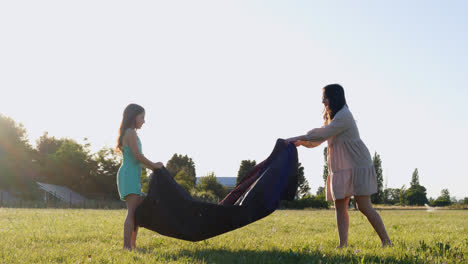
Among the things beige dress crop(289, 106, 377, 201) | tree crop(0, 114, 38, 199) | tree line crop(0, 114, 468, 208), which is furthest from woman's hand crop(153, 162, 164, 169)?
tree crop(0, 114, 38, 199)

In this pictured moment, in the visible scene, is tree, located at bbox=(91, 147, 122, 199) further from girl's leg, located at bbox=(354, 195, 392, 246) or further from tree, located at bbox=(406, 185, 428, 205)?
tree, located at bbox=(406, 185, 428, 205)

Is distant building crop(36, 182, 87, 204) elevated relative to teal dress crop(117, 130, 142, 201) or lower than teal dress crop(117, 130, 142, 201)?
lower

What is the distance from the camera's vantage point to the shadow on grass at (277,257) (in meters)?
4.41

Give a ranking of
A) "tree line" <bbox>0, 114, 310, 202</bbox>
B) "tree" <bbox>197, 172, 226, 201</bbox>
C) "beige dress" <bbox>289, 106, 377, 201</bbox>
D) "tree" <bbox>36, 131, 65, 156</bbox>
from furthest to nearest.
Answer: "tree" <bbox>36, 131, 65, 156</bbox>, "tree line" <bbox>0, 114, 310, 202</bbox>, "tree" <bbox>197, 172, 226, 201</bbox>, "beige dress" <bbox>289, 106, 377, 201</bbox>

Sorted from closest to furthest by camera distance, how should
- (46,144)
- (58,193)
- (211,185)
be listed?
(211,185) < (58,193) < (46,144)

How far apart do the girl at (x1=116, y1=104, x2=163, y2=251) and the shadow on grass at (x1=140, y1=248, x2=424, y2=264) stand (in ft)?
3.10

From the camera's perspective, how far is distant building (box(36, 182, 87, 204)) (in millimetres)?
44688

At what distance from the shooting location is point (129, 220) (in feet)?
18.1

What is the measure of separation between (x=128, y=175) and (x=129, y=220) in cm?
65

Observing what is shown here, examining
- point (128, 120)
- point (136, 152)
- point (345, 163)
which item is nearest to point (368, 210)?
point (345, 163)

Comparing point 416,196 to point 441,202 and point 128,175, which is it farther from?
point 128,175

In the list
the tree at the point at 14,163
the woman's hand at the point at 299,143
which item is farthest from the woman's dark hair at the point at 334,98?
the tree at the point at 14,163

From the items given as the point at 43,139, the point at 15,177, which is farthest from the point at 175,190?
the point at 43,139

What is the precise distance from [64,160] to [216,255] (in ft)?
171
